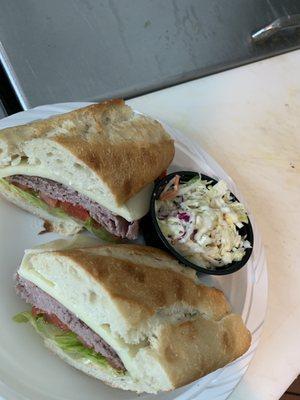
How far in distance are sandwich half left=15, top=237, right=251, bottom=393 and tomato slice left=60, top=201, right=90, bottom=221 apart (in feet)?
0.55

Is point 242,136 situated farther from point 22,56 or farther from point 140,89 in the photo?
point 22,56

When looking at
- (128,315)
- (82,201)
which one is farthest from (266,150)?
(128,315)

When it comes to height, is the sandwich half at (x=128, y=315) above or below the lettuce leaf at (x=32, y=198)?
below

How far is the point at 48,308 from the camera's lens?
163 centimetres

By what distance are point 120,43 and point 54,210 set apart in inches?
34.7

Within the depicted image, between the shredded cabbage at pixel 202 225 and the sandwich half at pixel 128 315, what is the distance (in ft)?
0.25

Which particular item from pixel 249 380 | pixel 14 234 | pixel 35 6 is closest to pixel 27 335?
pixel 14 234

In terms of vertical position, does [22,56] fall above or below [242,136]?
above

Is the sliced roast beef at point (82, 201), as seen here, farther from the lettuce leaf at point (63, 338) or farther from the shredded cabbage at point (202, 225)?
the lettuce leaf at point (63, 338)

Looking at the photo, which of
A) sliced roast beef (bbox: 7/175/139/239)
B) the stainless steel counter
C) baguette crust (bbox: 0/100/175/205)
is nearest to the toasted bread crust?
sliced roast beef (bbox: 7/175/139/239)

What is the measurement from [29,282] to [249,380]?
79 centimetres

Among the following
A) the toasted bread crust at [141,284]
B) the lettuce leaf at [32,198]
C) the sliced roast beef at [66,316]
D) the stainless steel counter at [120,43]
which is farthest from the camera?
the stainless steel counter at [120,43]

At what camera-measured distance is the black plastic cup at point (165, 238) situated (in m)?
1.71

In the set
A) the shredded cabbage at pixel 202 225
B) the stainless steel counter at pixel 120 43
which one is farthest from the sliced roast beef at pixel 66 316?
the stainless steel counter at pixel 120 43
